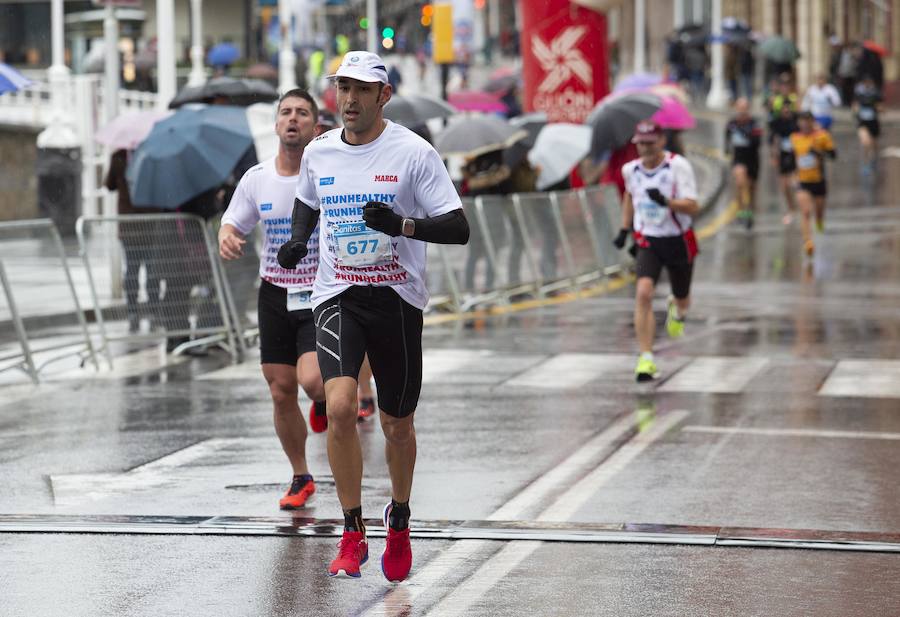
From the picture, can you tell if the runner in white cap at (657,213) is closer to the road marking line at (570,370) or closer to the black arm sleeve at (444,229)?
the road marking line at (570,370)

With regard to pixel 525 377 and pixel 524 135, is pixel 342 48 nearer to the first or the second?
pixel 524 135

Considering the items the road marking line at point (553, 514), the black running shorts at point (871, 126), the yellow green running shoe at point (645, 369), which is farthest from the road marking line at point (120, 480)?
the black running shorts at point (871, 126)

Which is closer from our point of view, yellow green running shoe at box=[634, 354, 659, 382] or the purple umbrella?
yellow green running shoe at box=[634, 354, 659, 382]

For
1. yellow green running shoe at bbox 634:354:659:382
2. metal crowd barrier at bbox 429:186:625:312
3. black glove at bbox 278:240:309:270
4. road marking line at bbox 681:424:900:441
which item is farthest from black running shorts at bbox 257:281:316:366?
metal crowd barrier at bbox 429:186:625:312

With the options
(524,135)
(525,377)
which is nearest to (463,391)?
(525,377)

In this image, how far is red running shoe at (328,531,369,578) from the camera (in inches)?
287

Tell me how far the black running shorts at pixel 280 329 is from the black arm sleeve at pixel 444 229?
187 centimetres

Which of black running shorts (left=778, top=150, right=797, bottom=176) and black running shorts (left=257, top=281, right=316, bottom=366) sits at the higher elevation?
black running shorts (left=778, top=150, right=797, bottom=176)

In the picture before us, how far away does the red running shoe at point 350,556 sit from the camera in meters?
7.29

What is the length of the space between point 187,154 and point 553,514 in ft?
21.7

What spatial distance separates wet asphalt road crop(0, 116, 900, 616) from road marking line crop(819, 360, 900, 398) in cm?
3

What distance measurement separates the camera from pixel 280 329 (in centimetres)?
915

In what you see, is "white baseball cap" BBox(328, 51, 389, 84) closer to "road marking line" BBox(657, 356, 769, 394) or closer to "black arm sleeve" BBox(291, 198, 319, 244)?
"black arm sleeve" BBox(291, 198, 319, 244)

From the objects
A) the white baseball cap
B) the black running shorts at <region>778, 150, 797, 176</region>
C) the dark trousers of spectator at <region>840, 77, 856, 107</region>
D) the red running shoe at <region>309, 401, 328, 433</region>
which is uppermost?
the dark trousers of spectator at <region>840, 77, 856, 107</region>
